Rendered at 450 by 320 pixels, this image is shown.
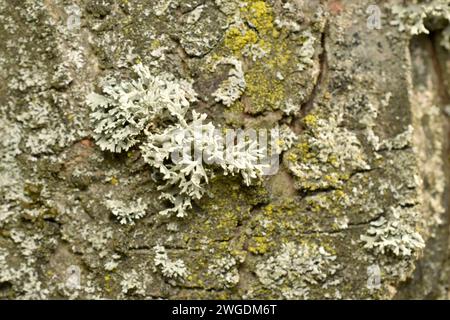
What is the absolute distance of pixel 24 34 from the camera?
2072 millimetres

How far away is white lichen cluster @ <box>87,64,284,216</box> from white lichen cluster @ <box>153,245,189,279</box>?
14 centimetres

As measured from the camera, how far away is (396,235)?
85.5 inches

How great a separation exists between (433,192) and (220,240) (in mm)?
896

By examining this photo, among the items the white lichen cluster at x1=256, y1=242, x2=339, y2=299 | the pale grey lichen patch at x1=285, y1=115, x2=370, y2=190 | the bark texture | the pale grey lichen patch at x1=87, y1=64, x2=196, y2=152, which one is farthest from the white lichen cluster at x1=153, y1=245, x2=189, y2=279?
the pale grey lichen patch at x1=285, y1=115, x2=370, y2=190

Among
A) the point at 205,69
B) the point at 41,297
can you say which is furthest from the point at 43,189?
the point at 205,69

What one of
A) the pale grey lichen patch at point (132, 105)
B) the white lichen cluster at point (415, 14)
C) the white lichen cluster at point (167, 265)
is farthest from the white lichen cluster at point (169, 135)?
the white lichen cluster at point (415, 14)

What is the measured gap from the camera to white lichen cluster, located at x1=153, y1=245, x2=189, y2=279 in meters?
2.09

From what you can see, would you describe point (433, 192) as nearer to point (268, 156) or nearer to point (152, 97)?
point (268, 156)

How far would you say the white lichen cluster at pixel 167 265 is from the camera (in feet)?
6.86

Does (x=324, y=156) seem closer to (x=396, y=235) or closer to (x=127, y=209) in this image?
(x=396, y=235)

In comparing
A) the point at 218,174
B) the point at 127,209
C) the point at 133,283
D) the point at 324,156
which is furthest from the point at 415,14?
the point at 133,283

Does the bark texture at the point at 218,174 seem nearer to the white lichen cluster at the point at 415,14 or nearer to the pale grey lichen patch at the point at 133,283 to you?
the pale grey lichen patch at the point at 133,283

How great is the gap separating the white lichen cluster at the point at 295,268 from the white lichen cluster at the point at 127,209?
451 millimetres

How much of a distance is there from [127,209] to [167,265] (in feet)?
0.77
